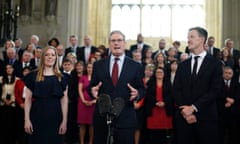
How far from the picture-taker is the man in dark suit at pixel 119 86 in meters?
4.21

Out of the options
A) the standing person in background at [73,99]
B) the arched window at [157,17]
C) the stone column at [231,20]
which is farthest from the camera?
the arched window at [157,17]

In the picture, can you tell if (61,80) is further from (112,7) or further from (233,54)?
(112,7)

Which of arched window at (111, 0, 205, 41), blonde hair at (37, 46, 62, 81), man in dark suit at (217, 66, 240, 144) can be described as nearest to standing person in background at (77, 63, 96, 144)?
man in dark suit at (217, 66, 240, 144)

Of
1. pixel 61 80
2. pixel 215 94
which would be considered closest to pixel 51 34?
pixel 61 80

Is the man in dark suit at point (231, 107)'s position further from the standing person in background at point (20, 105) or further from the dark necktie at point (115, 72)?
the standing person in background at point (20, 105)

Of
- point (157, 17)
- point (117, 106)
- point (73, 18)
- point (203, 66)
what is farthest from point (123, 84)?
point (157, 17)

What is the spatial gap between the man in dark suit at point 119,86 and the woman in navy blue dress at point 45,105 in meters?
0.66

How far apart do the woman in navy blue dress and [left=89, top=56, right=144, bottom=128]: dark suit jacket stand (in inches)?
26.0

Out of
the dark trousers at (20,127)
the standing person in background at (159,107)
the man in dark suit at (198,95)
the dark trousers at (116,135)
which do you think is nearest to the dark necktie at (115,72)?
the dark trousers at (116,135)

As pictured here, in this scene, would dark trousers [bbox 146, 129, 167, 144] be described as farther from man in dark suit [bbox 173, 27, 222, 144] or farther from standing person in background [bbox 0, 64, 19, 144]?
man in dark suit [bbox 173, 27, 222, 144]

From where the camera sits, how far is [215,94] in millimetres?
4543

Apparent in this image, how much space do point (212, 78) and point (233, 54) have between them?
6495 mm

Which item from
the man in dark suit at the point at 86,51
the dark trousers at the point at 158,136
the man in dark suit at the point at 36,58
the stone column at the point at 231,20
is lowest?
the dark trousers at the point at 158,136

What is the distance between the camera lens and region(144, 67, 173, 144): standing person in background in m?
7.32
